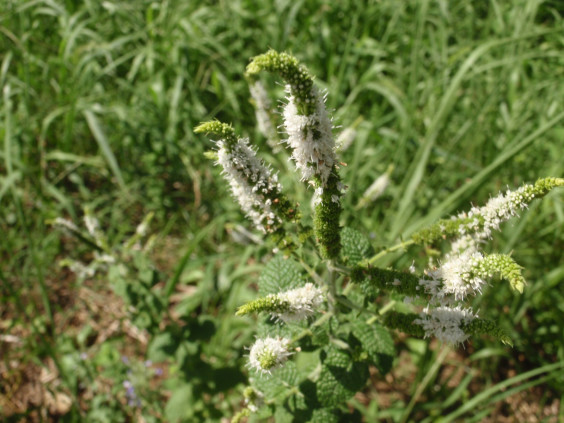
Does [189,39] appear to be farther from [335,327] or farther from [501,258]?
[501,258]

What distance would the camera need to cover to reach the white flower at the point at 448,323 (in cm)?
126

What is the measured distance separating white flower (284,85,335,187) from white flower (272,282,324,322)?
0.41 metres

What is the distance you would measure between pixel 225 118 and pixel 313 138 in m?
3.14

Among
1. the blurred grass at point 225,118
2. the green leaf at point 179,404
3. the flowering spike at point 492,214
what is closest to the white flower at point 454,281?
the flowering spike at point 492,214

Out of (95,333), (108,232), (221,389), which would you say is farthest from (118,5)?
(221,389)

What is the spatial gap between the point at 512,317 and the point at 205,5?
4.31 meters

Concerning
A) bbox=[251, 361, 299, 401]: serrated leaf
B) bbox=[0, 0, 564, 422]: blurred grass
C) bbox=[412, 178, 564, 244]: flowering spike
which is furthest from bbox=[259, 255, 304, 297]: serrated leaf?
bbox=[0, 0, 564, 422]: blurred grass

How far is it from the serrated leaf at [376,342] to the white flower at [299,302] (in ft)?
1.04

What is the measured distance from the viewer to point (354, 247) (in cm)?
159

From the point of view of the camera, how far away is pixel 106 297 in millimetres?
3652

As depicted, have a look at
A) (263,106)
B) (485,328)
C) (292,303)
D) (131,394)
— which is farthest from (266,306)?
(131,394)

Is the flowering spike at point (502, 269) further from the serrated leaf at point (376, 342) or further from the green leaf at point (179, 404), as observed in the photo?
the green leaf at point (179, 404)

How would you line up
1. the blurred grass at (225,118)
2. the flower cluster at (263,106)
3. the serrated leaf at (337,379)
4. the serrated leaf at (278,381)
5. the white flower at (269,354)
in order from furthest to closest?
1. the blurred grass at (225,118)
2. the flower cluster at (263,106)
3. the serrated leaf at (278,381)
4. the serrated leaf at (337,379)
5. the white flower at (269,354)

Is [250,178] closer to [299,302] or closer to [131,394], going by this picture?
[299,302]
